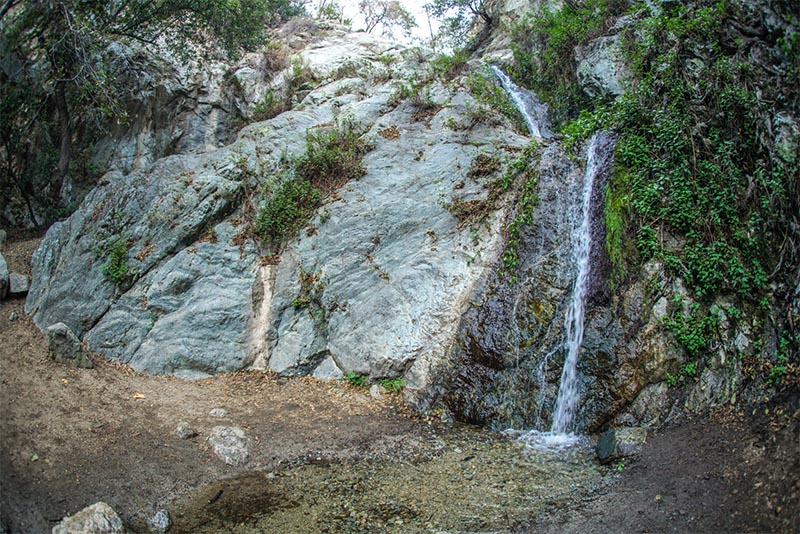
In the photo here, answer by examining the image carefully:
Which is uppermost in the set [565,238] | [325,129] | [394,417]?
[325,129]

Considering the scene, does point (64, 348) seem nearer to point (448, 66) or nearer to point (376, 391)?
point (376, 391)

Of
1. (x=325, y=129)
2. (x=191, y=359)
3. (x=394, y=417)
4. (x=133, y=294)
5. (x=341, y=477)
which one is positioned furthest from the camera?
(x=325, y=129)

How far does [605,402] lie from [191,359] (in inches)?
291

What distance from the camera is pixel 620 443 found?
6172mm

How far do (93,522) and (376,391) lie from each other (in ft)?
14.5

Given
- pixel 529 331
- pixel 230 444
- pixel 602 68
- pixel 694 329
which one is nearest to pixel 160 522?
pixel 230 444

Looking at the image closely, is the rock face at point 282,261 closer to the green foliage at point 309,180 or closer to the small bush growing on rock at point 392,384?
the small bush growing on rock at point 392,384

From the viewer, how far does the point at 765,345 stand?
5957 millimetres

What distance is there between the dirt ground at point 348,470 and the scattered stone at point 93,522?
0.23 m

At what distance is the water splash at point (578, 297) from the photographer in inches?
285

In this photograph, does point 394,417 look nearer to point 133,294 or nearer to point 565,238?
point 565,238

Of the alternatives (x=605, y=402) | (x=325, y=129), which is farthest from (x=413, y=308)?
(x=325, y=129)

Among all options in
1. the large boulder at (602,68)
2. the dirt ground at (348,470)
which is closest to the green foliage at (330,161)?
the dirt ground at (348,470)

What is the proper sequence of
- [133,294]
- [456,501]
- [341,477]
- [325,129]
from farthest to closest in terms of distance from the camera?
[325,129], [133,294], [341,477], [456,501]
